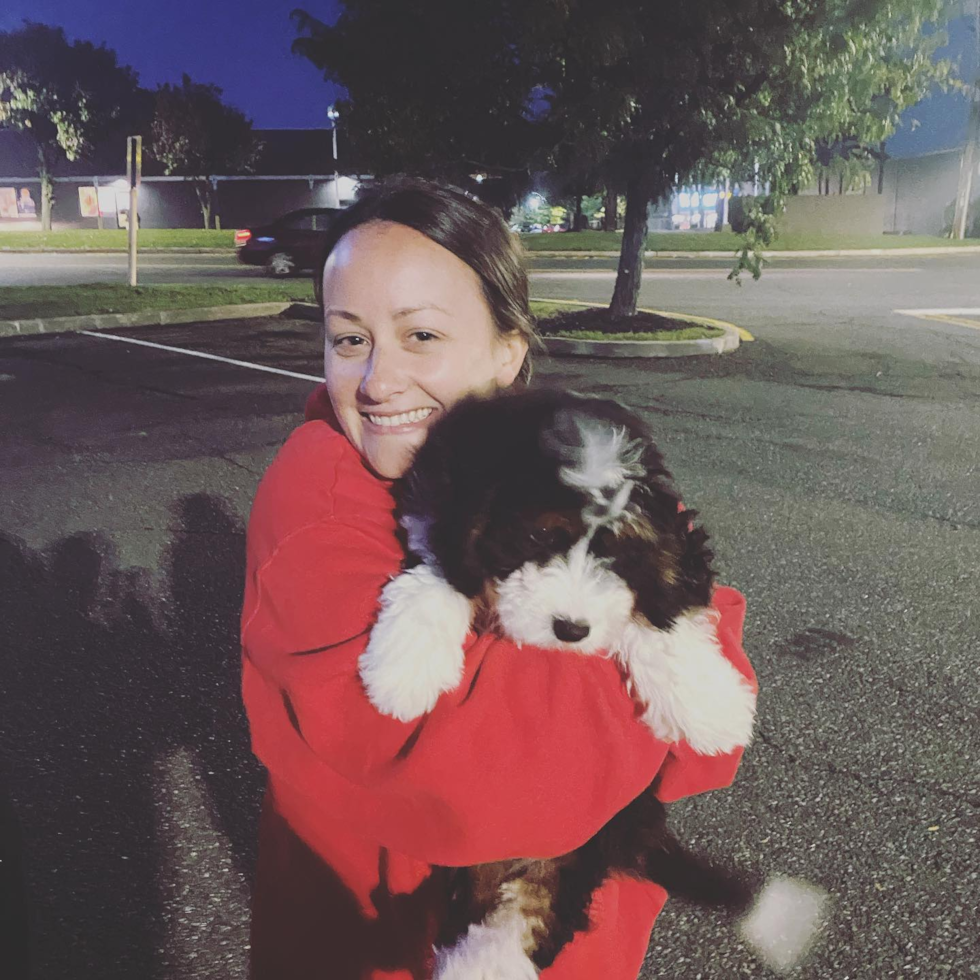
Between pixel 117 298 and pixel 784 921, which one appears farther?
pixel 117 298

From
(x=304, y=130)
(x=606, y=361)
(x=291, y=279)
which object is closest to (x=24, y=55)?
(x=304, y=130)

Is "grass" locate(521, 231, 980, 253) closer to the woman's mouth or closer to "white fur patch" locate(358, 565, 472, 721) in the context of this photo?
the woman's mouth

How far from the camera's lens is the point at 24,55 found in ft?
181

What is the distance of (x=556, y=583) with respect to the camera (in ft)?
4.26

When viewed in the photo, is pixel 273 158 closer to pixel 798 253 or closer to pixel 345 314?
pixel 798 253

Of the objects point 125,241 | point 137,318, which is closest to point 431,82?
point 137,318

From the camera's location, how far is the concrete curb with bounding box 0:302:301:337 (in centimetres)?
1362

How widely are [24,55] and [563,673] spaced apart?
219ft

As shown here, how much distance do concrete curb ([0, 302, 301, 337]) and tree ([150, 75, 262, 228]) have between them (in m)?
43.0

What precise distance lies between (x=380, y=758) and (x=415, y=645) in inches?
6.9

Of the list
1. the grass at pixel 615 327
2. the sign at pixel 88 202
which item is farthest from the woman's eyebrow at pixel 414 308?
the sign at pixel 88 202

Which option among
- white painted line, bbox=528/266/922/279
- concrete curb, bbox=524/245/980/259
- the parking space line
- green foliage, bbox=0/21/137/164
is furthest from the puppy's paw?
green foliage, bbox=0/21/137/164

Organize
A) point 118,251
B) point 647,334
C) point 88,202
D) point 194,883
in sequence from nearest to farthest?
point 194,883, point 647,334, point 118,251, point 88,202

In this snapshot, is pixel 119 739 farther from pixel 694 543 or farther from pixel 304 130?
pixel 304 130
